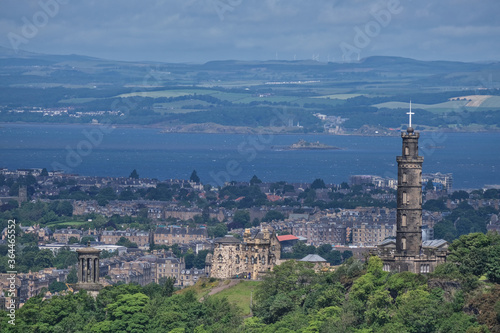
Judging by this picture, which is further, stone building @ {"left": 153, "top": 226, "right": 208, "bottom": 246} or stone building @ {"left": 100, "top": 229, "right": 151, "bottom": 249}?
stone building @ {"left": 153, "top": 226, "right": 208, "bottom": 246}

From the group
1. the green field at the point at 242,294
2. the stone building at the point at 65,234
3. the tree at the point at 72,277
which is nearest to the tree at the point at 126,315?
the green field at the point at 242,294

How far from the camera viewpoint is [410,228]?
7050 cm

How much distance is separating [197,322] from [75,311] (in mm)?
7417

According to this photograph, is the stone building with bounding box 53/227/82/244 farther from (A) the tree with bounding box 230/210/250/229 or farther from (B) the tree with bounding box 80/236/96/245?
(A) the tree with bounding box 230/210/250/229

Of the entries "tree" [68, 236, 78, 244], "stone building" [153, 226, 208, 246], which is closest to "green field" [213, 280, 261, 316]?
"tree" [68, 236, 78, 244]

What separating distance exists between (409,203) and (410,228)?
4.01 feet

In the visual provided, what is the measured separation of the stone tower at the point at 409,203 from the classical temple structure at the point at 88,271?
18758 mm

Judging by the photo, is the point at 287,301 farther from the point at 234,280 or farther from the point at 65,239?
the point at 65,239

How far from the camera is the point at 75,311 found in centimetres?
7488

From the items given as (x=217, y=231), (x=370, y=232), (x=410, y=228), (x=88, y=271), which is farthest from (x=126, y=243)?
(x=410, y=228)

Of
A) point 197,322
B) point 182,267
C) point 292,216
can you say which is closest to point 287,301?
point 197,322

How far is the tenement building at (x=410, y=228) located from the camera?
70000 millimetres

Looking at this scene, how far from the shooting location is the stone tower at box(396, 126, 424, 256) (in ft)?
231

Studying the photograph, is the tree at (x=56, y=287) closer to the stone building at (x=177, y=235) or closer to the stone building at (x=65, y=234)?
the stone building at (x=65, y=234)
